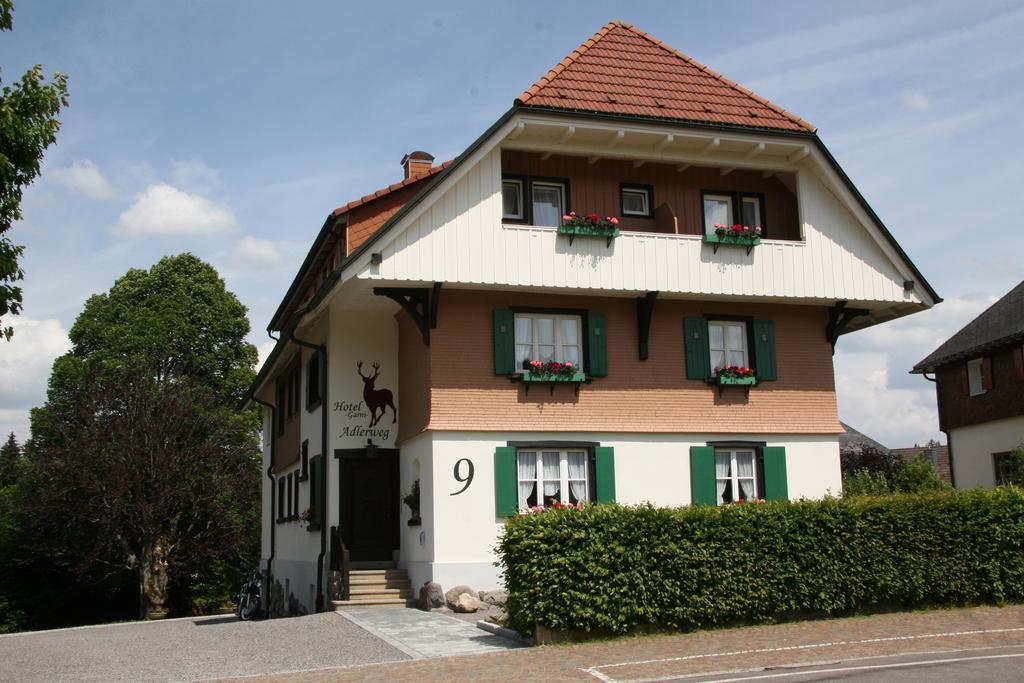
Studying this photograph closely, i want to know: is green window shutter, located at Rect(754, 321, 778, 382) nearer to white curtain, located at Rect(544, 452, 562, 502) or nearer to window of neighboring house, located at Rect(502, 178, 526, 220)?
white curtain, located at Rect(544, 452, 562, 502)

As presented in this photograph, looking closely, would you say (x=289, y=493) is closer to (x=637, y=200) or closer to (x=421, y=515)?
(x=421, y=515)

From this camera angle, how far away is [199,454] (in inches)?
1575

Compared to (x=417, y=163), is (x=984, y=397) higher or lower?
lower

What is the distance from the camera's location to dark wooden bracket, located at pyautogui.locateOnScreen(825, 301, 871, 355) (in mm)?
22125

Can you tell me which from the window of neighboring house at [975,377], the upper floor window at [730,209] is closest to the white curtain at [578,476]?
the upper floor window at [730,209]

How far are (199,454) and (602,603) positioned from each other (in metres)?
29.0

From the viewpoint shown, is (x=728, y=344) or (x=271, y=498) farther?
(x=271, y=498)

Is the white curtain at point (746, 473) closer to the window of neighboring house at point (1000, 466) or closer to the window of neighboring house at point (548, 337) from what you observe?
the window of neighboring house at point (548, 337)

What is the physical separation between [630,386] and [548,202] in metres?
3.86

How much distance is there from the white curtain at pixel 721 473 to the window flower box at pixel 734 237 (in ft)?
13.2

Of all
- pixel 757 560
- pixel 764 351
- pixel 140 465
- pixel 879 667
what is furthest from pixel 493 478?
pixel 140 465

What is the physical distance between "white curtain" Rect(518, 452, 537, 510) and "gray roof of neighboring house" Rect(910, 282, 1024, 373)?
57.7ft

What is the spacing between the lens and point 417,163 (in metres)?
26.4

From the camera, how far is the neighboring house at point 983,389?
3178 cm
